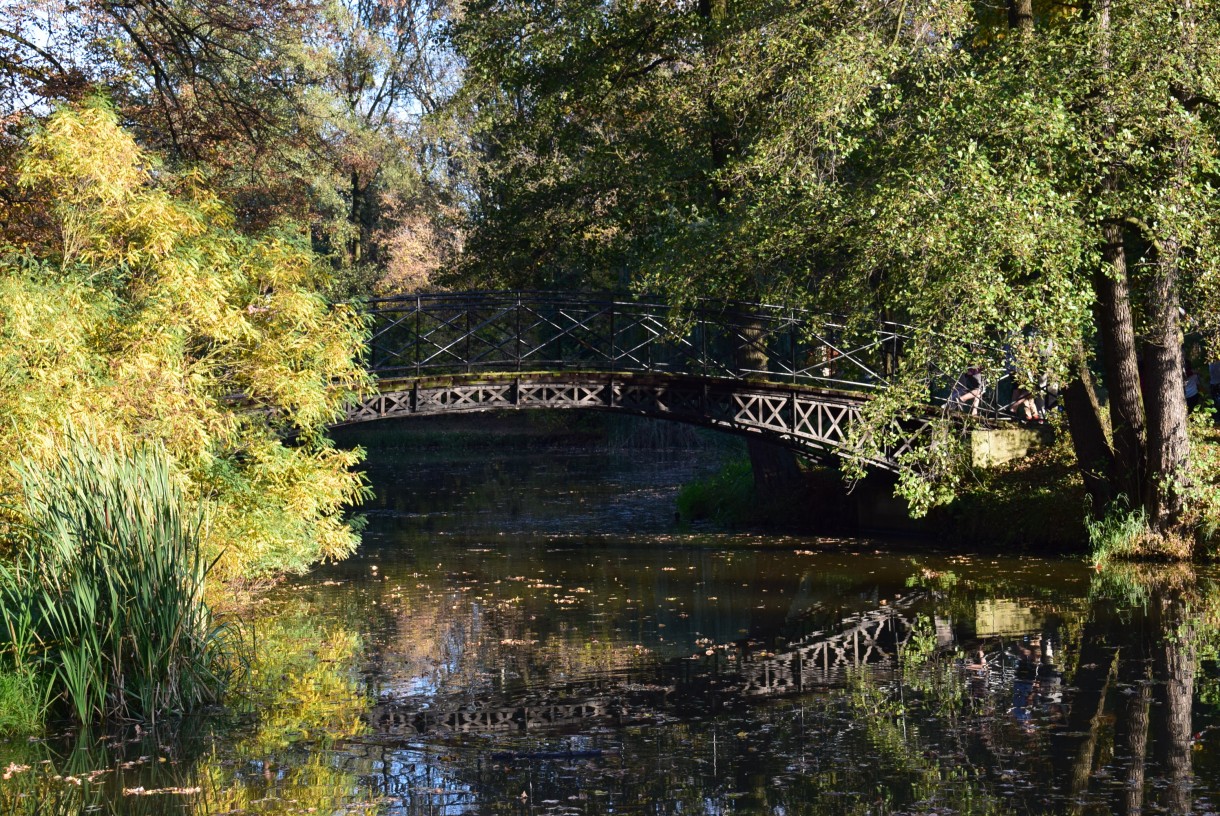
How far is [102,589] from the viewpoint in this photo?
8.12m

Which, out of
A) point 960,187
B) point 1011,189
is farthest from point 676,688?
point 1011,189

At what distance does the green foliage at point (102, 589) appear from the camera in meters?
8.02

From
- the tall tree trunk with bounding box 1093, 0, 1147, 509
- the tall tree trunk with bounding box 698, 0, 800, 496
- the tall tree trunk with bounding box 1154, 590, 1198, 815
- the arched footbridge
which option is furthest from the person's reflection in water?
the tall tree trunk with bounding box 698, 0, 800, 496

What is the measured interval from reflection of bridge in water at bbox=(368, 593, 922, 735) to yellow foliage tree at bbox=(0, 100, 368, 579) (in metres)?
1.94

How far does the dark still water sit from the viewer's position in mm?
6777

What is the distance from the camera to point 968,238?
41.0 feet

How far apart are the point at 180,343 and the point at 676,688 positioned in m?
5.15

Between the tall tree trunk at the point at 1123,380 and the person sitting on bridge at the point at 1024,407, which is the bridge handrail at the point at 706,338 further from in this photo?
the tall tree trunk at the point at 1123,380

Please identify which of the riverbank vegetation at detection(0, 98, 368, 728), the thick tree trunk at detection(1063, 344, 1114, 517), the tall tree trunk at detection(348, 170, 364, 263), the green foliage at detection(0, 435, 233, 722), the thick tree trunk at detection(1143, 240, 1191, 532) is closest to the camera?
the green foliage at detection(0, 435, 233, 722)

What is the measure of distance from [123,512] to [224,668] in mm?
1642

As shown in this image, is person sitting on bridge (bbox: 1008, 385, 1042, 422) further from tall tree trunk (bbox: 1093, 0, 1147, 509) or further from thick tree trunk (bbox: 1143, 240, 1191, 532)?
thick tree trunk (bbox: 1143, 240, 1191, 532)

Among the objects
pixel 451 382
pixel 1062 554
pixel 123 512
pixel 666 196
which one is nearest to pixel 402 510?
pixel 451 382

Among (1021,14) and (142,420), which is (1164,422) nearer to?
(1021,14)

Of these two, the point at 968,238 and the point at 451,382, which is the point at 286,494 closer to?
the point at 451,382
